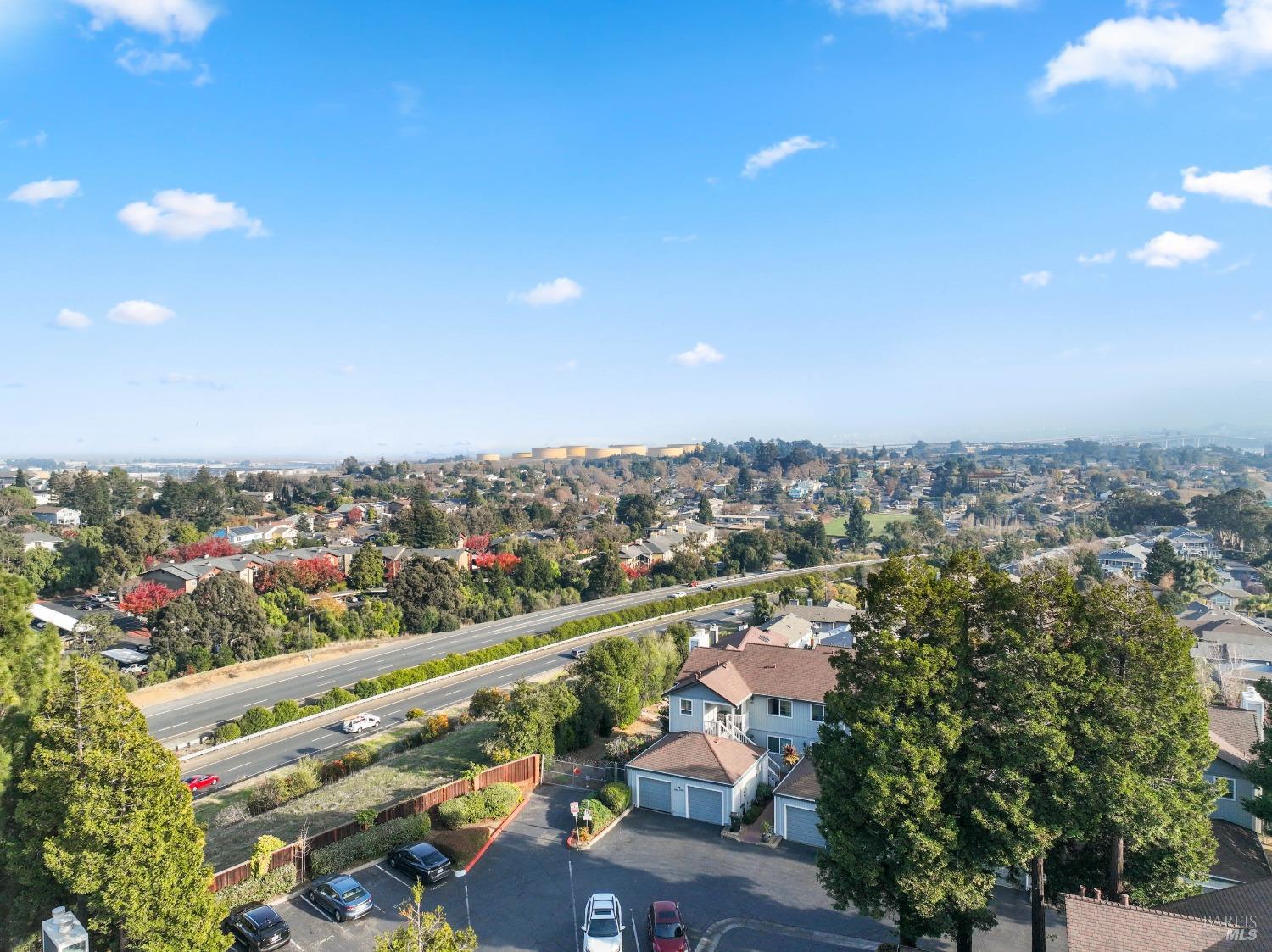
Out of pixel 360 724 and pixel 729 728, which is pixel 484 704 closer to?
pixel 360 724

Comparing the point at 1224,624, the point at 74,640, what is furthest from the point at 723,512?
the point at 74,640

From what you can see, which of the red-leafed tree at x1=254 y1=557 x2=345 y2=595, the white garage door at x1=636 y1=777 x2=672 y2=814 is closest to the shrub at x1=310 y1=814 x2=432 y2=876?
the white garage door at x1=636 y1=777 x2=672 y2=814

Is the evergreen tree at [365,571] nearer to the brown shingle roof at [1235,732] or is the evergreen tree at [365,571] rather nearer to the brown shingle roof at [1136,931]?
the brown shingle roof at [1235,732]

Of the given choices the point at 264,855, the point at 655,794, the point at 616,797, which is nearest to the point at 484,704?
A: the point at 616,797

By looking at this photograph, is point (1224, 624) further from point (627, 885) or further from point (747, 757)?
point (627, 885)

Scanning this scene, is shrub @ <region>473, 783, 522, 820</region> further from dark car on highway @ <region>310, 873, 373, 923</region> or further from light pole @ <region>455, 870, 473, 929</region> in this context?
dark car on highway @ <region>310, 873, 373, 923</region>

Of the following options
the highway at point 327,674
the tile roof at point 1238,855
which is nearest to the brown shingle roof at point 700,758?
the tile roof at point 1238,855
